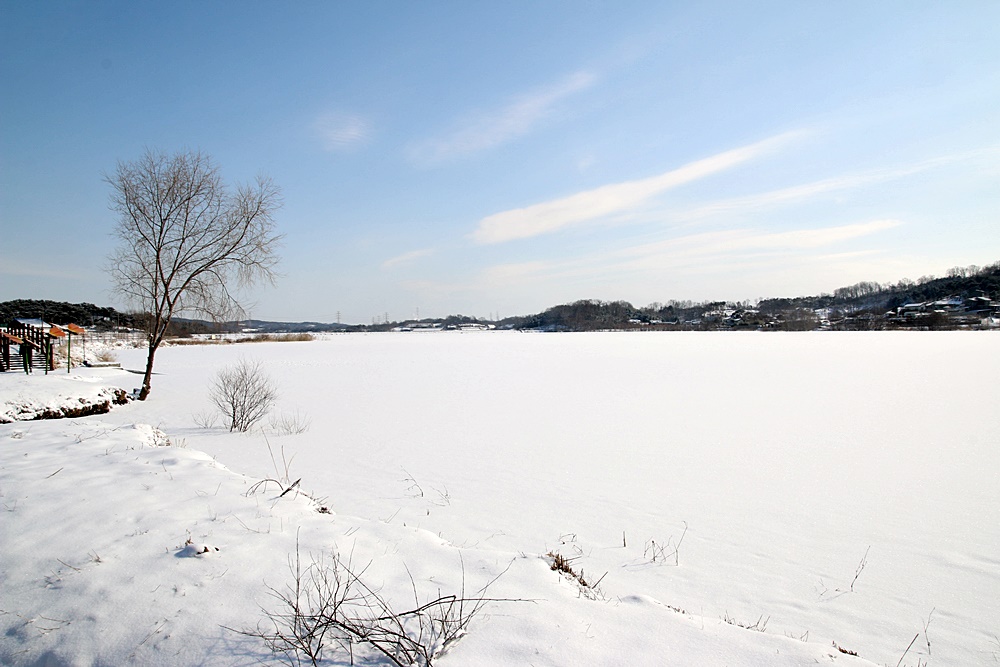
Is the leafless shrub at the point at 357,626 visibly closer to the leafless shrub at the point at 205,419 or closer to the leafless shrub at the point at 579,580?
the leafless shrub at the point at 579,580

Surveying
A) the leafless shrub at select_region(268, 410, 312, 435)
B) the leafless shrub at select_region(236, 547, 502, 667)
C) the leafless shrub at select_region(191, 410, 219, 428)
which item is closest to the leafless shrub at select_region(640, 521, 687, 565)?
the leafless shrub at select_region(236, 547, 502, 667)

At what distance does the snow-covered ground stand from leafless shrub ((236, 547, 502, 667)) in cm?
8

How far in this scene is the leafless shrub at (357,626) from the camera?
2.29 meters

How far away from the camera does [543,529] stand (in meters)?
5.74

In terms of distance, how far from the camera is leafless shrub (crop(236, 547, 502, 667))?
90.0 inches

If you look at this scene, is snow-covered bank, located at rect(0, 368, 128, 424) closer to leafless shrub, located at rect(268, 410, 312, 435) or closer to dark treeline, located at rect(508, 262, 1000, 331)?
leafless shrub, located at rect(268, 410, 312, 435)

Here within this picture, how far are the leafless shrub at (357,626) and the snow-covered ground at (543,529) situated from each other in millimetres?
81

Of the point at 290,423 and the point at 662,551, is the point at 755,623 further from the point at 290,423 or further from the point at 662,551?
the point at 290,423

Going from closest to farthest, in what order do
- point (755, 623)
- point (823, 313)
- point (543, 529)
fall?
1. point (755, 623)
2. point (543, 529)
3. point (823, 313)

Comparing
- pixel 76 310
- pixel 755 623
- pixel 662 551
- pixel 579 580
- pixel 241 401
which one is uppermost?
pixel 76 310

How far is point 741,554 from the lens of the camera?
5.19 meters

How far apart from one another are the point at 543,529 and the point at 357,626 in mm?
3656

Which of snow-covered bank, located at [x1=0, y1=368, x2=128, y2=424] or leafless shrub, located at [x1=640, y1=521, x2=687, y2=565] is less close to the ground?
snow-covered bank, located at [x1=0, y1=368, x2=128, y2=424]

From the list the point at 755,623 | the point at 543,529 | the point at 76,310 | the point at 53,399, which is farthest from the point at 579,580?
the point at 76,310
